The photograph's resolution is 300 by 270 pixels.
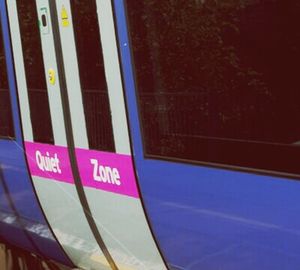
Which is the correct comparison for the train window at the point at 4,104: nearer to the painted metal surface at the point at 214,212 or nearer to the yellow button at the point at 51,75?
the yellow button at the point at 51,75

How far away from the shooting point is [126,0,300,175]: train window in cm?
207

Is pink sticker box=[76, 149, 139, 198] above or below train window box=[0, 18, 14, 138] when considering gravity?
below

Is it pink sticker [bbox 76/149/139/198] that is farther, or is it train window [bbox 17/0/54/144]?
train window [bbox 17/0/54/144]

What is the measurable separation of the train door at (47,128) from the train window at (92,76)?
0.18m

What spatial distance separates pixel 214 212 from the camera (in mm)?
2295

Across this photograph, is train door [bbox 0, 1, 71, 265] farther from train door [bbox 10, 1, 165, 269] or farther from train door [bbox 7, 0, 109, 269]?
train door [bbox 10, 1, 165, 269]

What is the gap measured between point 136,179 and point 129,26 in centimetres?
67

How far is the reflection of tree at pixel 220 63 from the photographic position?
6.83 feet

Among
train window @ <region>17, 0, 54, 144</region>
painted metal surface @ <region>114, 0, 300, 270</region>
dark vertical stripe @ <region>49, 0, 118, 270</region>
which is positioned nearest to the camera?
painted metal surface @ <region>114, 0, 300, 270</region>

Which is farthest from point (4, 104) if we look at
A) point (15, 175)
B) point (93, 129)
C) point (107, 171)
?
point (107, 171)

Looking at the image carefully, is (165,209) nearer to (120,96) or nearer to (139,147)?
(139,147)

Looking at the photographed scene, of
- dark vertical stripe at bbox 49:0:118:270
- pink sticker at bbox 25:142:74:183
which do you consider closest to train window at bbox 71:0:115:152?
dark vertical stripe at bbox 49:0:118:270

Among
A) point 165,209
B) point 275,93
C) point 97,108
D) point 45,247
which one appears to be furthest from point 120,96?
point 45,247

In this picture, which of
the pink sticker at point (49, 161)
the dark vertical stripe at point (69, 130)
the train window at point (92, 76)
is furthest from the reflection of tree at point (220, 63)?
the pink sticker at point (49, 161)
